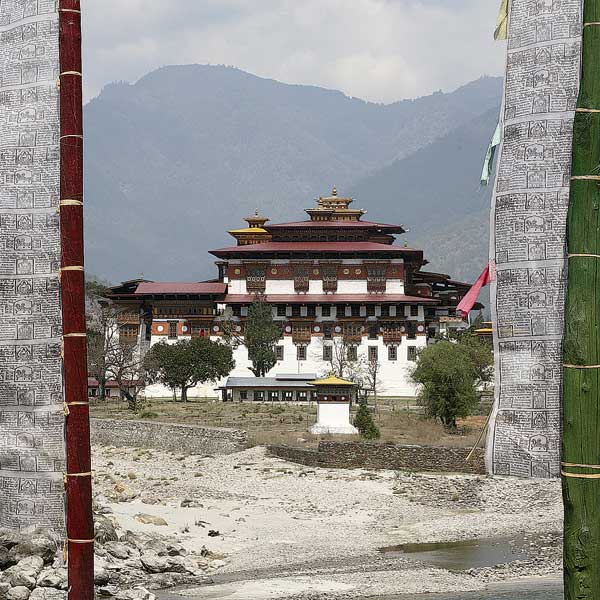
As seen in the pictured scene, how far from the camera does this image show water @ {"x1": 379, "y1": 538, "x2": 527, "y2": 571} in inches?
958

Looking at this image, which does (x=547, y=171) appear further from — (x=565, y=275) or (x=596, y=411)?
(x=596, y=411)

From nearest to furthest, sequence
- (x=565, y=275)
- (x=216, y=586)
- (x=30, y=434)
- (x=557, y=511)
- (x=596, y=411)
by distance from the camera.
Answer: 1. (x=596, y=411)
2. (x=565, y=275)
3. (x=30, y=434)
4. (x=216, y=586)
5. (x=557, y=511)

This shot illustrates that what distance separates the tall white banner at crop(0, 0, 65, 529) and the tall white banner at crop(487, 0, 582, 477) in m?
3.15

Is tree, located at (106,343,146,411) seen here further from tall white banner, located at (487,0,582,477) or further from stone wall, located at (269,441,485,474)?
tall white banner, located at (487,0,582,477)

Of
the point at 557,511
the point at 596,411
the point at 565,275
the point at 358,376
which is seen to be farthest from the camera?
the point at 358,376

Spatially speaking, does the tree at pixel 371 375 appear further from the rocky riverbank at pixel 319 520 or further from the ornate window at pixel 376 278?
the rocky riverbank at pixel 319 520

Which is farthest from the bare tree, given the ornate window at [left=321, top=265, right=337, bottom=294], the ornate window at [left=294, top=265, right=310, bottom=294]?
the ornate window at [left=321, top=265, right=337, bottom=294]

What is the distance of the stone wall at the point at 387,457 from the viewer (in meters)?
36.3

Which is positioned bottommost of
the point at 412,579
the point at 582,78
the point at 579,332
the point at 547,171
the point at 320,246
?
the point at 412,579

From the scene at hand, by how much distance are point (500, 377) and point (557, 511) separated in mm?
23483

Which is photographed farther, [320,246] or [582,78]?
[320,246]

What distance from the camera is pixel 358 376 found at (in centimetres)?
6888

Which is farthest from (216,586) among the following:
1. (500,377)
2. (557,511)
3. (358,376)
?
(358,376)

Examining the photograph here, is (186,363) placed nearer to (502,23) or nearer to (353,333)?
(353,333)
